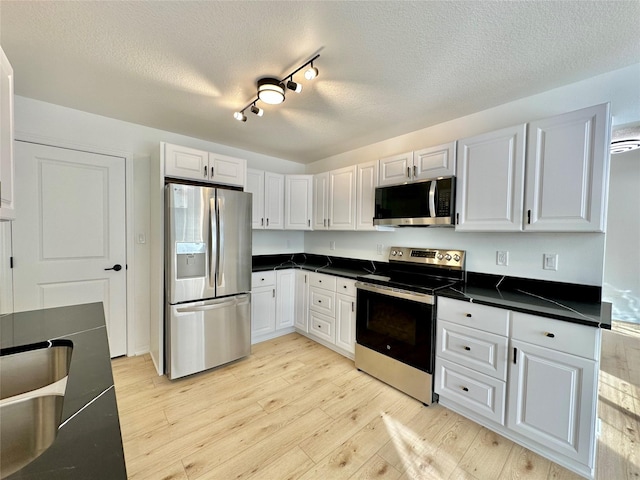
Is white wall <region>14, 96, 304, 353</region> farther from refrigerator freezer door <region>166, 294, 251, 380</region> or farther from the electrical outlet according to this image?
the electrical outlet

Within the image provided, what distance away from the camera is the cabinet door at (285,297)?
3418 mm

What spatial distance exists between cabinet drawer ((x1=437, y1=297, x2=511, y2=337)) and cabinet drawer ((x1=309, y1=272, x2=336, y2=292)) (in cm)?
122

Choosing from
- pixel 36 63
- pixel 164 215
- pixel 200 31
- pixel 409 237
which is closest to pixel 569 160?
pixel 409 237

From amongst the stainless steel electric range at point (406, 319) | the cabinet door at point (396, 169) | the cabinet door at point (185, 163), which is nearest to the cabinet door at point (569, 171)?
the stainless steel electric range at point (406, 319)

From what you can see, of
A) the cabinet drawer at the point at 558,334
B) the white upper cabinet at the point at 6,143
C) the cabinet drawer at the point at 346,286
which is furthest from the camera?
the cabinet drawer at the point at 346,286

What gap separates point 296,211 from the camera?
12.3ft

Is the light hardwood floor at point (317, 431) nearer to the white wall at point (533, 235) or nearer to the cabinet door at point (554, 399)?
the cabinet door at point (554, 399)

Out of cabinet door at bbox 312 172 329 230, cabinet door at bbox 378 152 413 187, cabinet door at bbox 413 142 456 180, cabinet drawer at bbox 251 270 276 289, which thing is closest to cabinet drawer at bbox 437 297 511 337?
cabinet door at bbox 413 142 456 180

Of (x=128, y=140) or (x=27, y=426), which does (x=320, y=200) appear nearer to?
(x=128, y=140)

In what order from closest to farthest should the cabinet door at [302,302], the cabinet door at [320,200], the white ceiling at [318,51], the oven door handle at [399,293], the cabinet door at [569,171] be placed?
the white ceiling at [318,51], the cabinet door at [569,171], the oven door handle at [399,293], the cabinet door at [302,302], the cabinet door at [320,200]

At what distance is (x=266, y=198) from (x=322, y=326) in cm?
178

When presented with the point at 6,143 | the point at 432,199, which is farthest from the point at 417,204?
the point at 6,143

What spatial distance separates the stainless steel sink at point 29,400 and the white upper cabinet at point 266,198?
94.0 inches

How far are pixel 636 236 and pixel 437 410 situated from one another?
3595 millimetres
